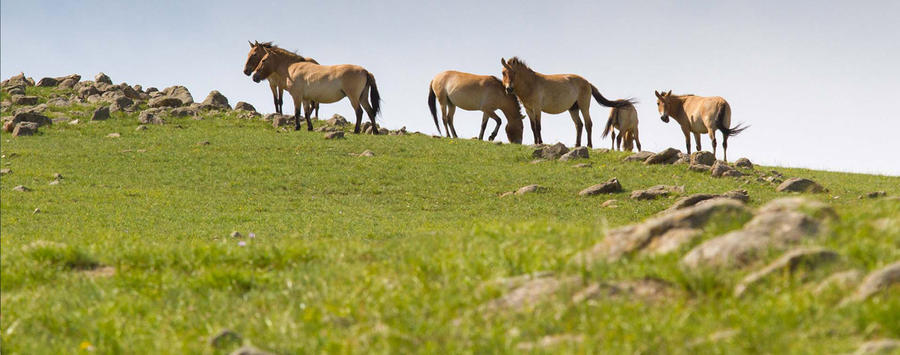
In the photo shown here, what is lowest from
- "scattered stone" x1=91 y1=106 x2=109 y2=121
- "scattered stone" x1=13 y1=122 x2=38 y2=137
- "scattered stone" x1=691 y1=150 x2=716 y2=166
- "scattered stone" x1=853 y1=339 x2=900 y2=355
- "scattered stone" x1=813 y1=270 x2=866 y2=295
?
"scattered stone" x1=853 y1=339 x2=900 y2=355

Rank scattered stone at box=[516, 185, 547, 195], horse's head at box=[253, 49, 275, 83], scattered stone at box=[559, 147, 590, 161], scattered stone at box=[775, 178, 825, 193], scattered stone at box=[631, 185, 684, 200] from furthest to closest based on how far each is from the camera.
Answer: horse's head at box=[253, 49, 275, 83], scattered stone at box=[559, 147, 590, 161], scattered stone at box=[775, 178, 825, 193], scattered stone at box=[516, 185, 547, 195], scattered stone at box=[631, 185, 684, 200]

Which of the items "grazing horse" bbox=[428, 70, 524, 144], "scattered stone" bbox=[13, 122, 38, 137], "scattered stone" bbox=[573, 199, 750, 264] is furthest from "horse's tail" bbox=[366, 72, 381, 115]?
"scattered stone" bbox=[573, 199, 750, 264]

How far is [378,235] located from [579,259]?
828 centimetres

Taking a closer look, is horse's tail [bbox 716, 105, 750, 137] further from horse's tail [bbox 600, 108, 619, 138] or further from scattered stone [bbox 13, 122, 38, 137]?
scattered stone [bbox 13, 122, 38, 137]

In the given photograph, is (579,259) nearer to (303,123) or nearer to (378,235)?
(378,235)

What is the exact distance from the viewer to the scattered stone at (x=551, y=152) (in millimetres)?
27406

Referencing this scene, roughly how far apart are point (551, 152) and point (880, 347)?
22.8m

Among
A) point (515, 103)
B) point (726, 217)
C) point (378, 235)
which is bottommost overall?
point (378, 235)

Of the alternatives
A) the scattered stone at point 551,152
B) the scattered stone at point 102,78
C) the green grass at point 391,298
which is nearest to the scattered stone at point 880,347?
the green grass at point 391,298

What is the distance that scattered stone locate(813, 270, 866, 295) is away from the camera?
562cm

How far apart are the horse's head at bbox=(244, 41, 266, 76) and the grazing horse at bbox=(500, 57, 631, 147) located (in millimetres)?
11111

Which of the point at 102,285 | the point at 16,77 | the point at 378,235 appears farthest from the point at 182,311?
the point at 16,77

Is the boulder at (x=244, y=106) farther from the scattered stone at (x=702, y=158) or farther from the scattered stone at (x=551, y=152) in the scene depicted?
the scattered stone at (x=702, y=158)

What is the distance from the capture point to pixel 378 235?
14711mm
